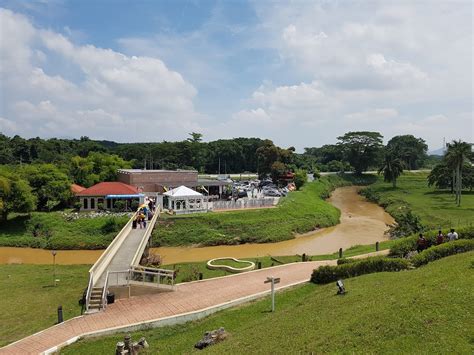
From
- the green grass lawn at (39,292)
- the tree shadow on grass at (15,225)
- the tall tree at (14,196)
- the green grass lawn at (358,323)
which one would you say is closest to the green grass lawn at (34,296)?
the green grass lawn at (39,292)

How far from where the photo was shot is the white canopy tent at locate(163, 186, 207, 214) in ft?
128

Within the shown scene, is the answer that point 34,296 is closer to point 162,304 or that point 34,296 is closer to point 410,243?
point 162,304

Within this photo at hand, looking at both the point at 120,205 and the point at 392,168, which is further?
the point at 392,168

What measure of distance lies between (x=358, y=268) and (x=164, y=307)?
8.55 meters

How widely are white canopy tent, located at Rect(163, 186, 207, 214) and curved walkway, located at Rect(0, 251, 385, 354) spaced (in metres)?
20.1

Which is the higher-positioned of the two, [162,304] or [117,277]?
[117,277]

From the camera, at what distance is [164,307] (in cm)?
1522

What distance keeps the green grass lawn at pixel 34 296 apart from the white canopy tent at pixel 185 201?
51.2ft

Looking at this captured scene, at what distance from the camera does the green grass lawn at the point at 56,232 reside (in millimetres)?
32812

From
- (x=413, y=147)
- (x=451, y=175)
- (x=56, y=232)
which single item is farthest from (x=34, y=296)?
(x=413, y=147)

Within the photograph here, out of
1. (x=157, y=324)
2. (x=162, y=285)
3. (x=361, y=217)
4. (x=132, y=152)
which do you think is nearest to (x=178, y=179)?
(x=361, y=217)

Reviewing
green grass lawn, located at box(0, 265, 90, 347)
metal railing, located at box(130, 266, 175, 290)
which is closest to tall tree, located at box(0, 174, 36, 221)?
green grass lawn, located at box(0, 265, 90, 347)

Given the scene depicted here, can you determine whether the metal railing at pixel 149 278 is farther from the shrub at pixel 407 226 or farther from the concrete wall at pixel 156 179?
the concrete wall at pixel 156 179

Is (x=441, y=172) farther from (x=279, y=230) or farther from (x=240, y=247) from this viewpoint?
(x=240, y=247)
